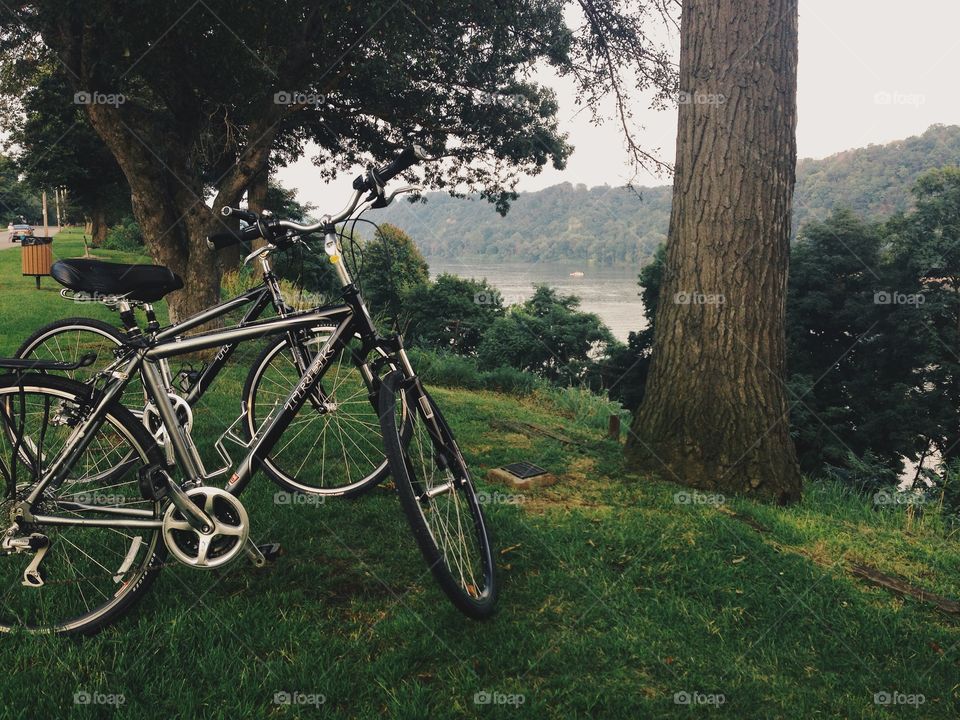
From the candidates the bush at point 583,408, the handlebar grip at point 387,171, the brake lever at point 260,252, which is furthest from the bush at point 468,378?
the handlebar grip at point 387,171

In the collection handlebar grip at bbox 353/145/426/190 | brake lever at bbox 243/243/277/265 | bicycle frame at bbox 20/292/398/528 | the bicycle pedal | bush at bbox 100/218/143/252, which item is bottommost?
the bicycle pedal

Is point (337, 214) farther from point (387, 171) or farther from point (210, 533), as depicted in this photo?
point (210, 533)

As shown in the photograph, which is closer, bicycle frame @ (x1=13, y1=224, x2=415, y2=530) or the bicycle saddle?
bicycle frame @ (x1=13, y1=224, x2=415, y2=530)

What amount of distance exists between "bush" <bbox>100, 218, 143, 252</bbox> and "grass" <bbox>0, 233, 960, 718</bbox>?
34.1 meters

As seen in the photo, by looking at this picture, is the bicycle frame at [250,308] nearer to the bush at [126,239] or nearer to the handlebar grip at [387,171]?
the handlebar grip at [387,171]

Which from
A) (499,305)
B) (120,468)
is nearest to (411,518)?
(120,468)

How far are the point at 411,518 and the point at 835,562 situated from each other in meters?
2.52

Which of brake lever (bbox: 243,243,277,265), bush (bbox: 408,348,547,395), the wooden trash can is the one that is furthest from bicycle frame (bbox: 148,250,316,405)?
the wooden trash can

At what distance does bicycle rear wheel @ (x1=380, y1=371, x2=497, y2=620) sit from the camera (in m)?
2.61

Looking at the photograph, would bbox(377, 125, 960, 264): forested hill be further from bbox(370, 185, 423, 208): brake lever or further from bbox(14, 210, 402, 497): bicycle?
bbox(370, 185, 423, 208): brake lever

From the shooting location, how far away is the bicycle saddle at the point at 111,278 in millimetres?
2748

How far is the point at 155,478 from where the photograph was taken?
2.56 meters

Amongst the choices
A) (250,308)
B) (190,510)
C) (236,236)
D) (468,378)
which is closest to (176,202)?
(468,378)

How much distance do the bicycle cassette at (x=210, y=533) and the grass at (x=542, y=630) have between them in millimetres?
226
